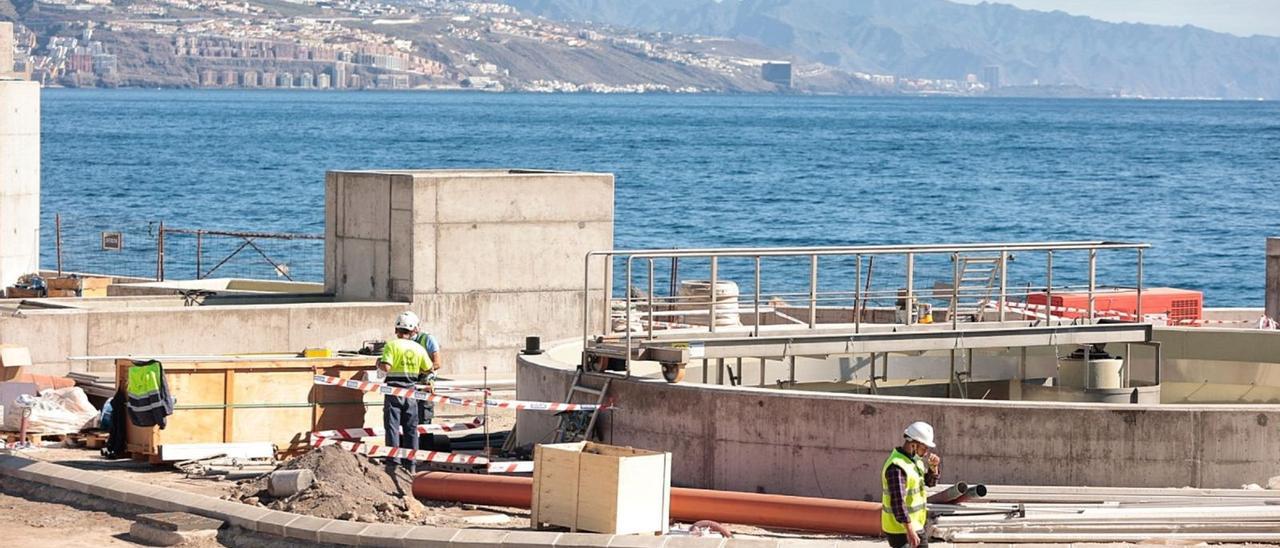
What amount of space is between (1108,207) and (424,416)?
74613mm

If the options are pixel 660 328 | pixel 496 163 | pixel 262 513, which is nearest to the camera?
pixel 262 513

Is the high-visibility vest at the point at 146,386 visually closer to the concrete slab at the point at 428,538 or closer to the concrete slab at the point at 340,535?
the concrete slab at the point at 340,535

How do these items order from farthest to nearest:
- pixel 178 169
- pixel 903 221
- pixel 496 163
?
1. pixel 496 163
2. pixel 178 169
3. pixel 903 221

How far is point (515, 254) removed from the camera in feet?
77.6

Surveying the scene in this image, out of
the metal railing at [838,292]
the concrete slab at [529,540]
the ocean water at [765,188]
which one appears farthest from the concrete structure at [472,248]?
the ocean water at [765,188]

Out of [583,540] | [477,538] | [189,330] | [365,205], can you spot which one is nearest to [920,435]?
[583,540]

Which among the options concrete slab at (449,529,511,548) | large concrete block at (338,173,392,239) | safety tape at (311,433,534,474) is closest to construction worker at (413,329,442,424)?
safety tape at (311,433,534,474)

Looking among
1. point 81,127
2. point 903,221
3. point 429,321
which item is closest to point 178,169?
point 903,221

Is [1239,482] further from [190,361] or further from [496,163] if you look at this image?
[496,163]

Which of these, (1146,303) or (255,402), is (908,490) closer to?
(255,402)

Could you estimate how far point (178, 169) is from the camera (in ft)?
355

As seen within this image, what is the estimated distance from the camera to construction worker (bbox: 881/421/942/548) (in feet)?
40.4

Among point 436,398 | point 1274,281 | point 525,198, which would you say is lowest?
point 436,398

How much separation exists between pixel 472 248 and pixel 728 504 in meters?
8.53
